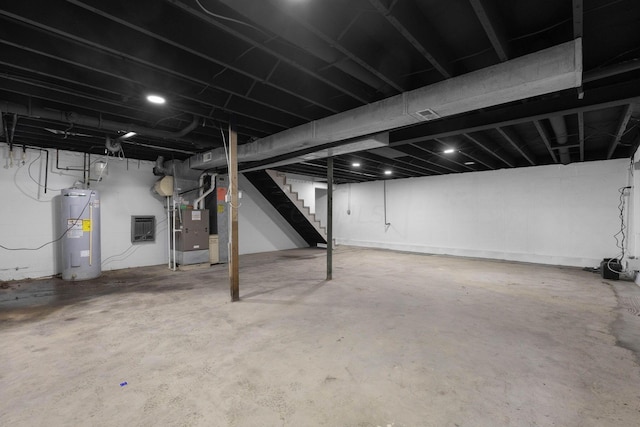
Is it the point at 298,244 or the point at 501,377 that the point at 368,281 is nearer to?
the point at 501,377

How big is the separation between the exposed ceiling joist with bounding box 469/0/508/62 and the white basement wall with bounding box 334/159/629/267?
5999 mm

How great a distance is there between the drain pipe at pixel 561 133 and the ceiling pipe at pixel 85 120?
492cm

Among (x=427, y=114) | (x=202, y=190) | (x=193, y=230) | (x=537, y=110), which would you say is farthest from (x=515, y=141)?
(x=193, y=230)

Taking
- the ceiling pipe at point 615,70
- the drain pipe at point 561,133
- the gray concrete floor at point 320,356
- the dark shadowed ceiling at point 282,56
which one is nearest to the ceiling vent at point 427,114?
the dark shadowed ceiling at point 282,56

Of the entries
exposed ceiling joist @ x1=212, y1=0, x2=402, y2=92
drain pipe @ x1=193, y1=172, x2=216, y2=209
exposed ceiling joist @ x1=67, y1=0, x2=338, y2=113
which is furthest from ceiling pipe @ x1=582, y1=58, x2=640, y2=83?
drain pipe @ x1=193, y1=172, x2=216, y2=209

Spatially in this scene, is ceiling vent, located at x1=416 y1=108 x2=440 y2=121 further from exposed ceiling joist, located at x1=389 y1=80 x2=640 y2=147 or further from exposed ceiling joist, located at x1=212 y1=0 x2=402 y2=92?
exposed ceiling joist, located at x1=389 y1=80 x2=640 y2=147

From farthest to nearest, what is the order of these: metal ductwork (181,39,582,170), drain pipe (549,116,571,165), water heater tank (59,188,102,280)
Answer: water heater tank (59,188,102,280) < drain pipe (549,116,571,165) < metal ductwork (181,39,582,170)

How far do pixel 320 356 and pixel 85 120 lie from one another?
4.23 m

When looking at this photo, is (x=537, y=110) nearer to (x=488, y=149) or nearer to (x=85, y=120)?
(x=488, y=149)

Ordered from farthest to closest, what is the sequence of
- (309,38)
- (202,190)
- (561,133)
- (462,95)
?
(202,190), (561,133), (462,95), (309,38)

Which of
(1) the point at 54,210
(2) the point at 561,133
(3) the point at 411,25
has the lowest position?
(1) the point at 54,210

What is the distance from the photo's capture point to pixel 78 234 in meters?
5.12

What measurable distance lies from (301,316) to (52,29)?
3293 mm

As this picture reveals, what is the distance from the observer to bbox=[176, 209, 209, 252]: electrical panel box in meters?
6.21
